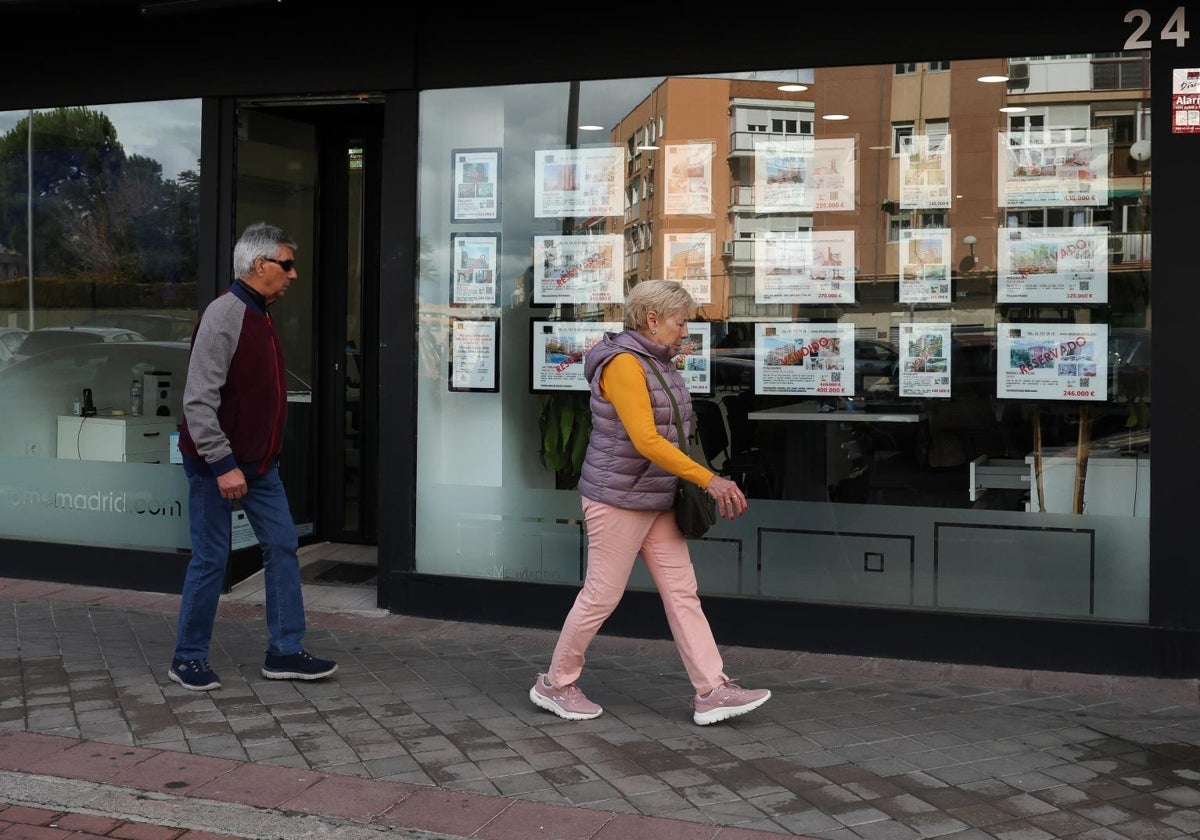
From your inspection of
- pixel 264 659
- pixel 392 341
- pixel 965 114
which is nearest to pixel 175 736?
pixel 264 659

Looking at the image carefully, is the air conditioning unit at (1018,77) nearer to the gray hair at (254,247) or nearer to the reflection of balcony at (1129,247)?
the reflection of balcony at (1129,247)

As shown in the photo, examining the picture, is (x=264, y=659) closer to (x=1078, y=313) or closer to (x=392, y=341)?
(x=392, y=341)

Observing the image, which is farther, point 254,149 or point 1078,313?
point 254,149

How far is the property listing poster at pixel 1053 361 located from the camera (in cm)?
630

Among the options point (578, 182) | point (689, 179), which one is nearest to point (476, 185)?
point (578, 182)

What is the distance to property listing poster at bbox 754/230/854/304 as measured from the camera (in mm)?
6719

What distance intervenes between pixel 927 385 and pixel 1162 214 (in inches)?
51.4

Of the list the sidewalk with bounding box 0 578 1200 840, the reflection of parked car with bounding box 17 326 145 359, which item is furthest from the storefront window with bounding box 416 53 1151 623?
the reflection of parked car with bounding box 17 326 145 359

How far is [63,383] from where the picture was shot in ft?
27.8

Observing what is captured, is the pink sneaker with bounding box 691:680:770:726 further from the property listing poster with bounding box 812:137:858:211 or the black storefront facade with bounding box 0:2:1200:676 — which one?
the property listing poster with bounding box 812:137:858:211

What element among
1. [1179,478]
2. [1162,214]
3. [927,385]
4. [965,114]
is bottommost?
[1179,478]

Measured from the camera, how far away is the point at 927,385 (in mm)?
6582

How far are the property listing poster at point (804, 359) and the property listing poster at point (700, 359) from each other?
0.25 m

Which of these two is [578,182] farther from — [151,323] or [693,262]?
[151,323]
